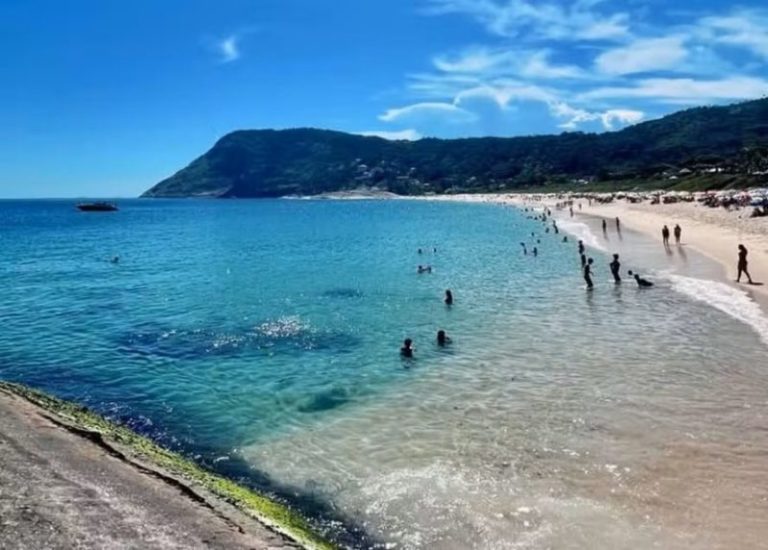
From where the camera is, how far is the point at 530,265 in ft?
148

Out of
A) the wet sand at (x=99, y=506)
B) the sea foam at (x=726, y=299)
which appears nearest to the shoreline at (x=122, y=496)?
the wet sand at (x=99, y=506)

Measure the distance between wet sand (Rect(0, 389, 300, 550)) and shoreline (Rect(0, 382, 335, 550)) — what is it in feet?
0.05

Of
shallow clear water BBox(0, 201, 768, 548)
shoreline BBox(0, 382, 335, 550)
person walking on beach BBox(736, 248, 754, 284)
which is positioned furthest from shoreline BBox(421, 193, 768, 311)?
shoreline BBox(0, 382, 335, 550)

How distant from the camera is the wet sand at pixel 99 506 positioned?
818 cm

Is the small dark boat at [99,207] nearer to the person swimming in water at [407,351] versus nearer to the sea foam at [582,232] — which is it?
the sea foam at [582,232]

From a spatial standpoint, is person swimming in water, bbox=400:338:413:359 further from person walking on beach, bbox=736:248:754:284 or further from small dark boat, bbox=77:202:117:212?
small dark boat, bbox=77:202:117:212

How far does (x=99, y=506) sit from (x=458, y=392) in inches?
418

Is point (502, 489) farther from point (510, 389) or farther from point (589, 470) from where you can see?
point (510, 389)

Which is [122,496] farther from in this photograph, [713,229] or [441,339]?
[713,229]

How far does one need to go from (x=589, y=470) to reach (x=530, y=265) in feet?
110

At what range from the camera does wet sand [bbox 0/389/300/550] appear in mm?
8180

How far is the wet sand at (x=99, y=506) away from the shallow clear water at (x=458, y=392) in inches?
105

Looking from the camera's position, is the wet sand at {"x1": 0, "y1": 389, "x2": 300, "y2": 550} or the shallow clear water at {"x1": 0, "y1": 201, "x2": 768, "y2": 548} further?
the shallow clear water at {"x1": 0, "y1": 201, "x2": 768, "y2": 548}

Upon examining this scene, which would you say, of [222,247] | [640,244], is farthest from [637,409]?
[222,247]
